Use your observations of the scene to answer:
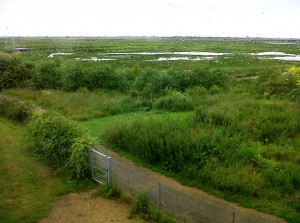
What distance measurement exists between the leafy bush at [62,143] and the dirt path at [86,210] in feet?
4.60

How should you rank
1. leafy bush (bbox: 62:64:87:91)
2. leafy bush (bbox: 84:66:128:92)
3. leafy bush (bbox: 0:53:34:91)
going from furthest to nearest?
leafy bush (bbox: 0:53:34:91) → leafy bush (bbox: 62:64:87:91) → leafy bush (bbox: 84:66:128:92)

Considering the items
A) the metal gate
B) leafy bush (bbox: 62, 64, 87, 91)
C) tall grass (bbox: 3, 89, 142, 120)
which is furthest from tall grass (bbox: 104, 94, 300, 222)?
leafy bush (bbox: 62, 64, 87, 91)

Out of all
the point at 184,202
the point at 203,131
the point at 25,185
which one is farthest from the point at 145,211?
the point at 203,131

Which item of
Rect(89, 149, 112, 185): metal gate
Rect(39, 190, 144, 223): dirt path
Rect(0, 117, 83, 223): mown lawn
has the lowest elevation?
Rect(39, 190, 144, 223): dirt path

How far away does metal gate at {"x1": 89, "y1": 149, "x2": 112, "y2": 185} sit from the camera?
13.4 meters

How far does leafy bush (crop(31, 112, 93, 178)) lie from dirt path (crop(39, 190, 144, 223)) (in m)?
1.40

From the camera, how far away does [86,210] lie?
12.1 metres

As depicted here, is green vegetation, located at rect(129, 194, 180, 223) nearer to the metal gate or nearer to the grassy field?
the metal gate

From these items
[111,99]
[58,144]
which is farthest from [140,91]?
[58,144]

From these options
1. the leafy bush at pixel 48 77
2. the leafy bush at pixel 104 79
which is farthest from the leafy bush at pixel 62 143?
the leafy bush at pixel 48 77

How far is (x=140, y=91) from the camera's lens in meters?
34.0

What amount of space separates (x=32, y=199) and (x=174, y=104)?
16.6 metres

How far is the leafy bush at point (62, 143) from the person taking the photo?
14.2 metres

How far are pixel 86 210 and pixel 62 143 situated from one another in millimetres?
4021
